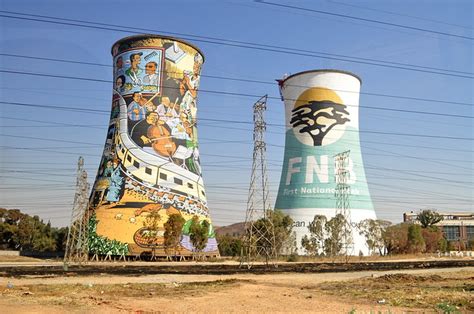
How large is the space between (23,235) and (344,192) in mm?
27578

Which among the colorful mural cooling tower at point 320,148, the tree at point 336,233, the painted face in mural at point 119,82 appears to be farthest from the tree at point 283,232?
the painted face in mural at point 119,82

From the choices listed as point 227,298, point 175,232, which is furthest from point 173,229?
point 227,298

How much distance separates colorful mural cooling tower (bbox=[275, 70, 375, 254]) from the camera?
37.4 m

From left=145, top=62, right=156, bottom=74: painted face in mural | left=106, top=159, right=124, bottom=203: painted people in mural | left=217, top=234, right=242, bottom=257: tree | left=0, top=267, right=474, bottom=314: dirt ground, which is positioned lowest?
left=0, top=267, right=474, bottom=314: dirt ground

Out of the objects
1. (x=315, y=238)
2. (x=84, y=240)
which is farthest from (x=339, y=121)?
(x=84, y=240)

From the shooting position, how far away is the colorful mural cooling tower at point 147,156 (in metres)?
30.7

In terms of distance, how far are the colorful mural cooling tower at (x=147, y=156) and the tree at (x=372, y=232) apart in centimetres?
1440

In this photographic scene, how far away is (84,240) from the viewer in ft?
86.0

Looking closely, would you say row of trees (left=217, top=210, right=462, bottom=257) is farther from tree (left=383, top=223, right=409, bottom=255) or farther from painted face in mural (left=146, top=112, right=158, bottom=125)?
painted face in mural (left=146, top=112, right=158, bottom=125)

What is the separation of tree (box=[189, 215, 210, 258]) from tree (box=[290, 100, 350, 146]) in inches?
472

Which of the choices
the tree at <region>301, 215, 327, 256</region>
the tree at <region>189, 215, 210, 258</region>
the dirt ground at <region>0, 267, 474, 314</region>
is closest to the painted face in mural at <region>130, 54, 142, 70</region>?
the tree at <region>189, 215, 210, 258</region>

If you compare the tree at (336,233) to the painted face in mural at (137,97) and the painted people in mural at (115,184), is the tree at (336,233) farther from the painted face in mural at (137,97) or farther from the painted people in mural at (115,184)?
the painted face in mural at (137,97)

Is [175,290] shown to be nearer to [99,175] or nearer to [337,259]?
[99,175]

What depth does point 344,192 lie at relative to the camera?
35562 millimetres
